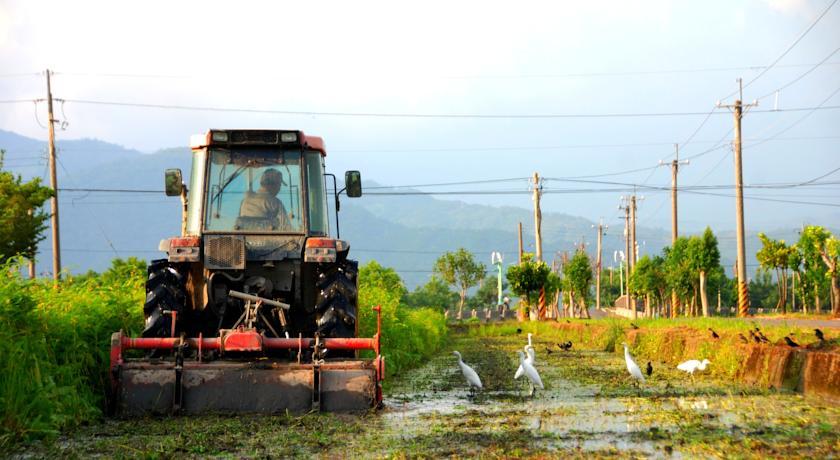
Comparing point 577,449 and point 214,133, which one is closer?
point 577,449

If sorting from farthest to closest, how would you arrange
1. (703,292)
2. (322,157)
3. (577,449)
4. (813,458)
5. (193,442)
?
(703,292), (322,157), (193,442), (577,449), (813,458)

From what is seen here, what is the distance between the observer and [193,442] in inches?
330

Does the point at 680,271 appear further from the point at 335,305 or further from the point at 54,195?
the point at 335,305

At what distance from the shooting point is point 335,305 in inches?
456

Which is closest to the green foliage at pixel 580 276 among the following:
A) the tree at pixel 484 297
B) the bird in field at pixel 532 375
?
the bird in field at pixel 532 375

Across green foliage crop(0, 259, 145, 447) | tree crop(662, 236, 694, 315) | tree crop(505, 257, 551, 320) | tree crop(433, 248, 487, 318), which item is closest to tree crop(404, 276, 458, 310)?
tree crop(433, 248, 487, 318)

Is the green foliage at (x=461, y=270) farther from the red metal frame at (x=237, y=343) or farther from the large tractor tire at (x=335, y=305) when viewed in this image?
the red metal frame at (x=237, y=343)

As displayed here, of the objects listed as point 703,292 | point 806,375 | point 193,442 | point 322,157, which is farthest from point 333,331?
point 703,292

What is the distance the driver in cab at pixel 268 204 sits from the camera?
38.9 ft

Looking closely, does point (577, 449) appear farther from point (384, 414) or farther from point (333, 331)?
point (333, 331)

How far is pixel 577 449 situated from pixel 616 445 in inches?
16.1

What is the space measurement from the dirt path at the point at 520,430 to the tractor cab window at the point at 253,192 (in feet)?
8.57

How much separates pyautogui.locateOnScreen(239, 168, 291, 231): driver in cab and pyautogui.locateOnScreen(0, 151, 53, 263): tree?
25.3 meters

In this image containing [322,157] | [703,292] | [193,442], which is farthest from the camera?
[703,292]
